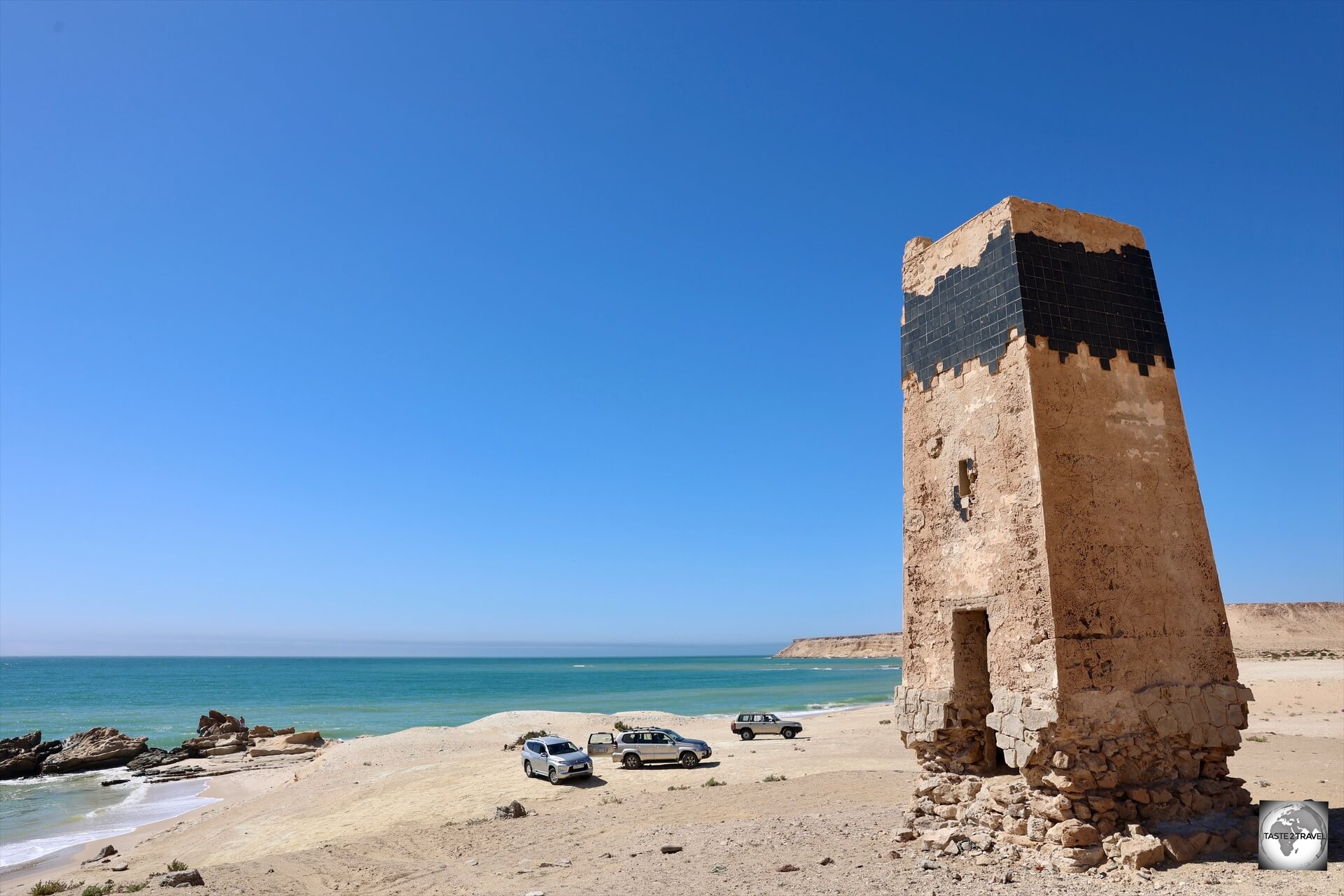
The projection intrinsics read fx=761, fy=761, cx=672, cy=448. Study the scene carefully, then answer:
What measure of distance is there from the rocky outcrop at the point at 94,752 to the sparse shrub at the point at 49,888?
81.1 ft

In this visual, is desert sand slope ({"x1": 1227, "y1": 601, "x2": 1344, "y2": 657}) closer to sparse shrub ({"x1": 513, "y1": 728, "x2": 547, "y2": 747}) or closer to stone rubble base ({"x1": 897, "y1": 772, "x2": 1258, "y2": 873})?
sparse shrub ({"x1": 513, "y1": 728, "x2": 547, "y2": 747})

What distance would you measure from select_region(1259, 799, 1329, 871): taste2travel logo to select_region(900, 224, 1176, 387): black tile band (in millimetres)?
5695

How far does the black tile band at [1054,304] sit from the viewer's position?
10.5 meters

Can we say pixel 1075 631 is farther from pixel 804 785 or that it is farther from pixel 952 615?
pixel 804 785

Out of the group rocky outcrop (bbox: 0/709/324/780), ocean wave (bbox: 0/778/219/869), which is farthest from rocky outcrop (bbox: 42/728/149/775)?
ocean wave (bbox: 0/778/219/869)

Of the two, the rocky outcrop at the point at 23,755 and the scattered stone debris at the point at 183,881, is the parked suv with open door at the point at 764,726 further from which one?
the rocky outcrop at the point at 23,755

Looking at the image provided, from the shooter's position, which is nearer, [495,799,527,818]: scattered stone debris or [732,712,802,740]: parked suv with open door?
[495,799,527,818]: scattered stone debris

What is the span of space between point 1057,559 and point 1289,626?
437ft

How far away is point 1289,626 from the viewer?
360 feet

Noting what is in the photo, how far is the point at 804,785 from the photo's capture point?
18156 millimetres

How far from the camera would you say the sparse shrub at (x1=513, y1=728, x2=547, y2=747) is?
106ft

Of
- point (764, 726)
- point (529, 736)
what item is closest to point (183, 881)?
point (529, 736)

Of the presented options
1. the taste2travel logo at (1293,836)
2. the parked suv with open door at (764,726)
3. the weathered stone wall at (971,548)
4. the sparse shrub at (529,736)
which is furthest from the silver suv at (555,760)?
the taste2travel logo at (1293,836)

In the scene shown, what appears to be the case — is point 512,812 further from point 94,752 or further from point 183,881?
point 94,752
